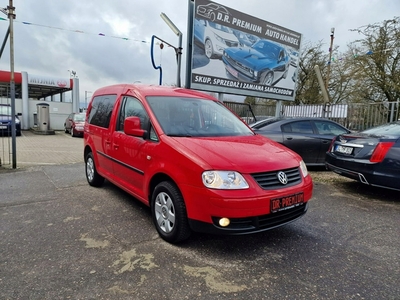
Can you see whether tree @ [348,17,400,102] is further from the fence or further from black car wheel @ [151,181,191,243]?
black car wheel @ [151,181,191,243]

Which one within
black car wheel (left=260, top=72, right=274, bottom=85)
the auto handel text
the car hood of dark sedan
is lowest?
the auto handel text

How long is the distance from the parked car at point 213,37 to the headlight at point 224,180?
717 cm

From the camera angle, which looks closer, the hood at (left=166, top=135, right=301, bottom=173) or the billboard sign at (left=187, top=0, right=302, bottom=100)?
the hood at (left=166, top=135, right=301, bottom=173)

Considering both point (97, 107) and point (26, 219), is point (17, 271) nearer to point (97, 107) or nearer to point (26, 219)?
point (26, 219)

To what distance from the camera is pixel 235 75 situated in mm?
9891

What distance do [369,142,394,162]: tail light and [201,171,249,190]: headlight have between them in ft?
10.1

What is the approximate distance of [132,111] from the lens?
12.7ft

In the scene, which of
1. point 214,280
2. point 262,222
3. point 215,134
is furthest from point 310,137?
point 214,280

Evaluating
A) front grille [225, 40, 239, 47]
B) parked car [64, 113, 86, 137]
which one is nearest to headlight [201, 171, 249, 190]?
front grille [225, 40, 239, 47]

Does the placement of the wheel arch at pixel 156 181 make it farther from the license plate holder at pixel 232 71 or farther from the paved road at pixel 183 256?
the license plate holder at pixel 232 71

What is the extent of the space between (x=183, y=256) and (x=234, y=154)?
116 cm

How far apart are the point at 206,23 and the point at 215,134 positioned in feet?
21.6

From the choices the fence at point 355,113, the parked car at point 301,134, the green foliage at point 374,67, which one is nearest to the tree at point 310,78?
the green foliage at point 374,67

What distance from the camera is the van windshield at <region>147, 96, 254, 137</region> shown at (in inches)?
133
